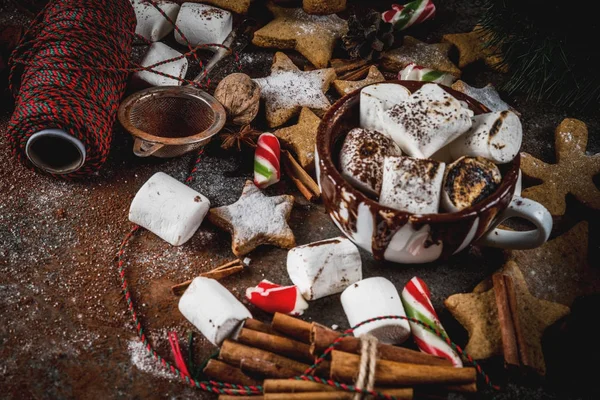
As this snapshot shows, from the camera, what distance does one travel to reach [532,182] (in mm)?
1904

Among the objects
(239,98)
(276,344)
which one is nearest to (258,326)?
(276,344)

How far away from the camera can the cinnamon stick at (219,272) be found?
1.60 metres

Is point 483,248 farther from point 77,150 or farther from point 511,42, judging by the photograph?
point 77,150

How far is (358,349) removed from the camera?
1363 millimetres

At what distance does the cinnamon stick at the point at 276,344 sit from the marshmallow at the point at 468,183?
53cm

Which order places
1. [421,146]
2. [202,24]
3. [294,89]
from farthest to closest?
[202,24], [294,89], [421,146]

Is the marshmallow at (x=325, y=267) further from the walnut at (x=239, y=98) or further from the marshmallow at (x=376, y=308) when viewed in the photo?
the walnut at (x=239, y=98)

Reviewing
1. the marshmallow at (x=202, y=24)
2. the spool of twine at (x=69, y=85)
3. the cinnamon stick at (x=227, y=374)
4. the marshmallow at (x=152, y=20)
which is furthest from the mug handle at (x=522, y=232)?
the marshmallow at (x=152, y=20)

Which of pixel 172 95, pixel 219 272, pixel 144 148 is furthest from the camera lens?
pixel 172 95

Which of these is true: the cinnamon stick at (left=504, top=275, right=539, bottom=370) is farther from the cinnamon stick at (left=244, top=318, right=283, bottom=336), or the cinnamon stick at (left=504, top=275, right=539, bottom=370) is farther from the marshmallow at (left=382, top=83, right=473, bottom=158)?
the cinnamon stick at (left=244, top=318, right=283, bottom=336)

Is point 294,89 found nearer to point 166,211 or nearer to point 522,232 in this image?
point 166,211

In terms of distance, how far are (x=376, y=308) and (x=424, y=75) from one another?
3.67 feet

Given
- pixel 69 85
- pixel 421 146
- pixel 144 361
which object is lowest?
pixel 144 361

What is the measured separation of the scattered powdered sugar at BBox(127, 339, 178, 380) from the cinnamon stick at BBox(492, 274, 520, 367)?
0.88 metres
